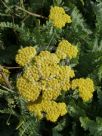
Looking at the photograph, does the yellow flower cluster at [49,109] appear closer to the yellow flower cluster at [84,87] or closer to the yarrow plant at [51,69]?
the yarrow plant at [51,69]

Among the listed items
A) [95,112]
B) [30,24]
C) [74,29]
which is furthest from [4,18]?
[95,112]

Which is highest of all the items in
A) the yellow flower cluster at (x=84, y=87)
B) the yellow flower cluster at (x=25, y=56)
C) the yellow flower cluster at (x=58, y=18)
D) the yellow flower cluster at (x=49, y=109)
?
the yellow flower cluster at (x=58, y=18)

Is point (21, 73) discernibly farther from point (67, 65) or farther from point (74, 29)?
point (74, 29)

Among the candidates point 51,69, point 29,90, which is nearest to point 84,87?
point 51,69

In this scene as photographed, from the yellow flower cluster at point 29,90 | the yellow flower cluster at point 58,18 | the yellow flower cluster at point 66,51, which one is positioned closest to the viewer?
the yellow flower cluster at point 29,90

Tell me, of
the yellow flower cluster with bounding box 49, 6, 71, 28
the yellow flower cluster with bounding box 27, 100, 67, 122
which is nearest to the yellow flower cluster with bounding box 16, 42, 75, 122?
the yellow flower cluster with bounding box 27, 100, 67, 122

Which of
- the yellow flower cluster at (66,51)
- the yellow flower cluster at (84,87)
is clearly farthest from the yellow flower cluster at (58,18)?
the yellow flower cluster at (84,87)

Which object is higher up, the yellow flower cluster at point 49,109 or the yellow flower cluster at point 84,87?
the yellow flower cluster at point 84,87
